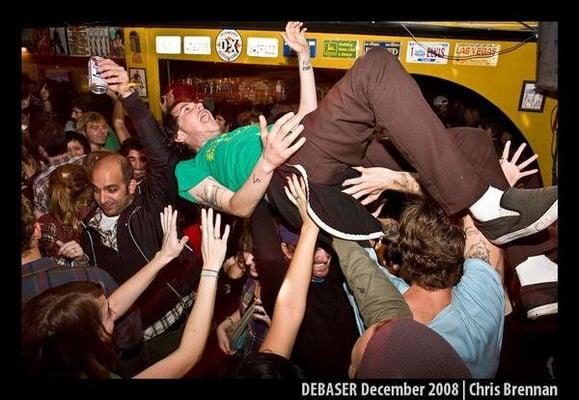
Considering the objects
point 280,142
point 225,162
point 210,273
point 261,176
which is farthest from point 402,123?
point 210,273

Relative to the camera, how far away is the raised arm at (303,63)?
199cm

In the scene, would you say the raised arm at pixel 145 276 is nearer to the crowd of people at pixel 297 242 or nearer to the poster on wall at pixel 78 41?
the crowd of people at pixel 297 242

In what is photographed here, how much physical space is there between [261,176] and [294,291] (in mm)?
470

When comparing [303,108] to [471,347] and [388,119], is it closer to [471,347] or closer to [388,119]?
[388,119]

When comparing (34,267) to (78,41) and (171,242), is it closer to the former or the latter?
(171,242)

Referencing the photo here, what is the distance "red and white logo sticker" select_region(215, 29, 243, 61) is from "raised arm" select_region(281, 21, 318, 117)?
1.35 ft

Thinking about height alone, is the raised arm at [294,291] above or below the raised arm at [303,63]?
below

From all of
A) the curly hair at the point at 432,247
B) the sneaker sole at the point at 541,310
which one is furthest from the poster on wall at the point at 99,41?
the sneaker sole at the point at 541,310

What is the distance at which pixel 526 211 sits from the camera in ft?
5.15

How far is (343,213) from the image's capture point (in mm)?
1821

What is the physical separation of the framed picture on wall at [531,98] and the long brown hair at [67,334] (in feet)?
7.26

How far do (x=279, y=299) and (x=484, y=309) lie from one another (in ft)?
2.54

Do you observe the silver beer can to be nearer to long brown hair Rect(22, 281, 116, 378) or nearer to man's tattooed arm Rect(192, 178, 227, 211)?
man's tattooed arm Rect(192, 178, 227, 211)

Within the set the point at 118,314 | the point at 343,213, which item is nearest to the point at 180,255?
the point at 118,314
